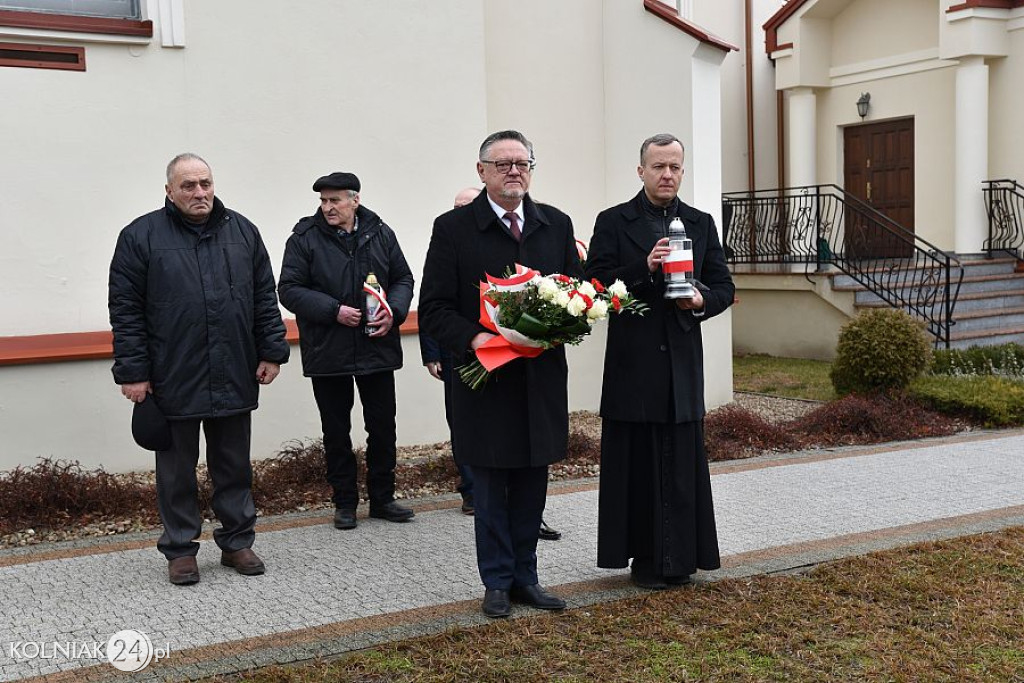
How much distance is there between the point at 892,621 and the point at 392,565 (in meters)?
2.46

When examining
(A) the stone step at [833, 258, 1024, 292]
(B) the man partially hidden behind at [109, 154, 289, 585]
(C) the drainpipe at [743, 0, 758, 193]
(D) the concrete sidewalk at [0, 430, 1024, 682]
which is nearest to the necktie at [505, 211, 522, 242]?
(B) the man partially hidden behind at [109, 154, 289, 585]

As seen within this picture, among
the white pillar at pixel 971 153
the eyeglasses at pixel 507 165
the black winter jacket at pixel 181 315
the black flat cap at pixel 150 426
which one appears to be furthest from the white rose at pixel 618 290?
the white pillar at pixel 971 153

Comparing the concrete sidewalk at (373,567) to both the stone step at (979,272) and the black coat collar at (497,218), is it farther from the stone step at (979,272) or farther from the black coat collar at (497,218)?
the stone step at (979,272)

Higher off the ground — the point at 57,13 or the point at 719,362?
the point at 57,13

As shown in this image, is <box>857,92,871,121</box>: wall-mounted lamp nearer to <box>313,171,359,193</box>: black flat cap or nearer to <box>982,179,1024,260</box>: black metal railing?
<box>982,179,1024,260</box>: black metal railing

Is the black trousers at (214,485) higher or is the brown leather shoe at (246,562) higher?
the black trousers at (214,485)

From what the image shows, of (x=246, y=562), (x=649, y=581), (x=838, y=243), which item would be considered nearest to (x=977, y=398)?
(x=649, y=581)

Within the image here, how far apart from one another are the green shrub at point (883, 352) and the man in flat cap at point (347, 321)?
5.33 meters

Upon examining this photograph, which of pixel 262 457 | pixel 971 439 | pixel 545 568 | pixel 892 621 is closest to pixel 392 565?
pixel 545 568

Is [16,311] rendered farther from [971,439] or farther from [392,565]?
[971,439]

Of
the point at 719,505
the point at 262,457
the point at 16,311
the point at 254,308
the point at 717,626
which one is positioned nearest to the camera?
the point at 717,626

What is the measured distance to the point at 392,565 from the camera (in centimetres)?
581

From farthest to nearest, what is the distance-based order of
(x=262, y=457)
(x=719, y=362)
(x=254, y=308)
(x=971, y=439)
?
(x=719, y=362) < (x=971, y=439) < (x=262, y=457) < (x=254, y=308)

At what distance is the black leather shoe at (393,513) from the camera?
678 centimetres
